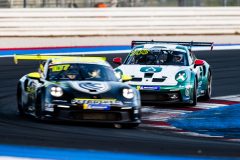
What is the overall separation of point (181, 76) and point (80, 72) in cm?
258

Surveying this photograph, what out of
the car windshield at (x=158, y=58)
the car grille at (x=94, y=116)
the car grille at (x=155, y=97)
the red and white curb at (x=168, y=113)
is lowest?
the red and white curb at (x=168, y=113)

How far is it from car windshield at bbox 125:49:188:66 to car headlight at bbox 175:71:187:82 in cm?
68

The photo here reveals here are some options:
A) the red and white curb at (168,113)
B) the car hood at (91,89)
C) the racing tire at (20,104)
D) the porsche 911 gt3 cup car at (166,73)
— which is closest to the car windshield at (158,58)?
the porsche 911 gt3 cup car at (166,73)

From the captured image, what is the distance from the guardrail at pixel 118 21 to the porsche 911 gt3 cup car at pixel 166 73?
10.5m

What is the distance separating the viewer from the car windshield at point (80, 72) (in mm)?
8141

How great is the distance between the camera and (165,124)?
8.19m

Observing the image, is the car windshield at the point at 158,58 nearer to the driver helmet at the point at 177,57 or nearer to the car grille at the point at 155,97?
the driver helmet at the point at 177,57

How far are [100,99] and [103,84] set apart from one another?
0.48 m

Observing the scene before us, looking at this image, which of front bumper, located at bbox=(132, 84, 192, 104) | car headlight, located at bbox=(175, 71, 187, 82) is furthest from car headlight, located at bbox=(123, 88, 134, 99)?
car headlight, located at bbox=(175, 71, 187, 82)

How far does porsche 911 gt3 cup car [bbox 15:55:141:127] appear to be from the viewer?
7.30 m

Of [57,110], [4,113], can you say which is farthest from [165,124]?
[4,113]

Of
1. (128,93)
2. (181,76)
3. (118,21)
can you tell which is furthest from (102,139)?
(118,21)

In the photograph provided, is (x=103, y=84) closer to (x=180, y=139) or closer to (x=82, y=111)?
(x=82, y=111)

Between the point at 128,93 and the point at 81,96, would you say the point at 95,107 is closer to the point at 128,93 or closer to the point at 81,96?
the point at 81,96
